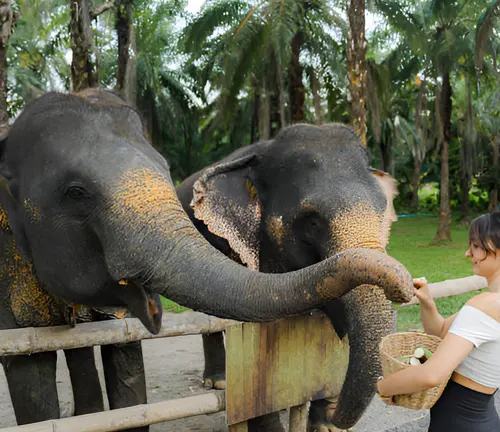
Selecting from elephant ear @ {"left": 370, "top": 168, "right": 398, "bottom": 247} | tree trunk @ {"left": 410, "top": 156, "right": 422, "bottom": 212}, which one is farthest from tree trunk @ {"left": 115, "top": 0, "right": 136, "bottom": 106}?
tree trunk @ {"left": 410, "top": 156, "right": 422, "bottom": 212}

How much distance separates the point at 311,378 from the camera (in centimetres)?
376

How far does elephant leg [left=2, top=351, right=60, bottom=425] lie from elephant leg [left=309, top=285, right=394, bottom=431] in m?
1.36

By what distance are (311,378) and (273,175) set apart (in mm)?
1247

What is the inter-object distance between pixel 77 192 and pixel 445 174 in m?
16.5

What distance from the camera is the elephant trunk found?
1.71 meters

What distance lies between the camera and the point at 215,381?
16.2ft

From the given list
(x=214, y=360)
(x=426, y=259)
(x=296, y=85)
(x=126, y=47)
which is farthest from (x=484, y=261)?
(x=296, y=85)

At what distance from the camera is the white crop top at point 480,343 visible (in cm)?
206

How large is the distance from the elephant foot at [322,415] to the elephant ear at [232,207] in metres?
1.06

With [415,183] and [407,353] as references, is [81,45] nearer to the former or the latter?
[407,353]

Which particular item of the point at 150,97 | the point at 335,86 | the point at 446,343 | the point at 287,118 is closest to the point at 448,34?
the point at 335,86

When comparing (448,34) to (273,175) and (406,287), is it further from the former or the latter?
(406,287)

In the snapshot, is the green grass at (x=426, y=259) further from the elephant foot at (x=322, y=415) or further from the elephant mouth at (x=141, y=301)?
the elephant mouth at (x=141, y=301)

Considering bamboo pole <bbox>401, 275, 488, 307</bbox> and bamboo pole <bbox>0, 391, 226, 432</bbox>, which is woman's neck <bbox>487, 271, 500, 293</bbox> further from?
bamboo pole <bbox>401, 275, 488, 307</bbox>
